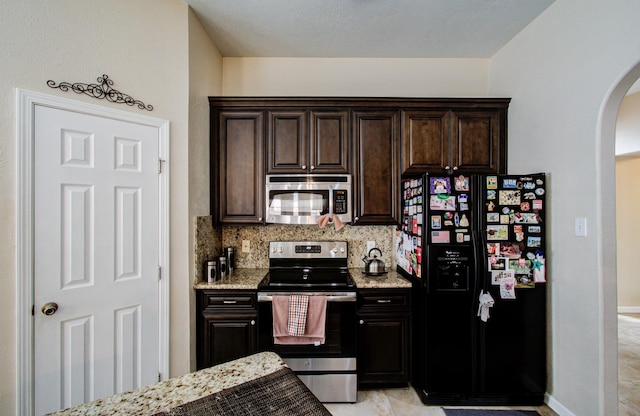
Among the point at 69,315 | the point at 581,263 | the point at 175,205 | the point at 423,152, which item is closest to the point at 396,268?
the point at 423,152

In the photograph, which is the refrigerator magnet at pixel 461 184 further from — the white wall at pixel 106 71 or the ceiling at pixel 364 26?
the white wall at pixel 106 71

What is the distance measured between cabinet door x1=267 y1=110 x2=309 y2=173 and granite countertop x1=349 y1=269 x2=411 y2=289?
1.07m

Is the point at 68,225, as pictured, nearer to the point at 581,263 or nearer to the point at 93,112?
the point at 93,112

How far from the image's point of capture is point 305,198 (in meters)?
2.48

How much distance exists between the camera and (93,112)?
1.72 meters

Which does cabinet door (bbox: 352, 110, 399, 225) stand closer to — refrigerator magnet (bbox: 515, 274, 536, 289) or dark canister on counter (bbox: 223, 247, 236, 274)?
refrigerator magnet (bbox: 515, 274, 536, 289)

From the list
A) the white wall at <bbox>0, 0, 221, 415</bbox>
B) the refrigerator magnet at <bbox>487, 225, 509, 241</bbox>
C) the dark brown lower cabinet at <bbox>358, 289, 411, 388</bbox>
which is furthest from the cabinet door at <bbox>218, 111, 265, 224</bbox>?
the refrigerator magnet at <bbox>487, 225, 509, 241</bbox>

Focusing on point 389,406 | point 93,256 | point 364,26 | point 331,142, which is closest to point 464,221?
point 331,142

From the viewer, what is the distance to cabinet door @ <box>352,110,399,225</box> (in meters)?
2.54

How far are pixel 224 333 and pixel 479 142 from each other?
8.96ft

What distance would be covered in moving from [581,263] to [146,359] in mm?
3012

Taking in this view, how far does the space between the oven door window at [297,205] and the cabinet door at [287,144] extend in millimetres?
218

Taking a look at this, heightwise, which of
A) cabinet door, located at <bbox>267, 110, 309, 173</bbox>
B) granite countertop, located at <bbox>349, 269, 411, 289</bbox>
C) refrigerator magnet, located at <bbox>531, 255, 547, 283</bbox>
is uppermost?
cabinet door, located at <bbox>267, 110, 309, 173</bbox>

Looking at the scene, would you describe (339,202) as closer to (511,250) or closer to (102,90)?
(511,250)
